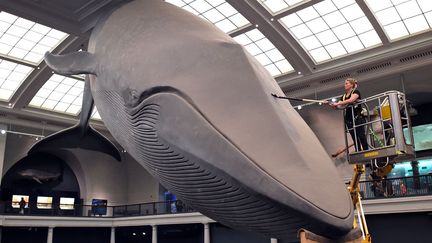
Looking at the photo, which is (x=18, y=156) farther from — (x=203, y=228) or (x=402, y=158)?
(x=402, y=158)

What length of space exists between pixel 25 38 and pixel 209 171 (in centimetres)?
3094

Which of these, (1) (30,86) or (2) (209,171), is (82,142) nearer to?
(2) (209,171)

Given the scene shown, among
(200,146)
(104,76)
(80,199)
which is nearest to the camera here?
(200,146)

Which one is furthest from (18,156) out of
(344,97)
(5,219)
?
(344,97)

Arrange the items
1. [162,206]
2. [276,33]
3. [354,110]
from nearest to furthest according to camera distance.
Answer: [354,110] < [276,33] < [162,206]

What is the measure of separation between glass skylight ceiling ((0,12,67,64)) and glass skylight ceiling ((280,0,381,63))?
53.6ft

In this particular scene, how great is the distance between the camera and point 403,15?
1029 inches

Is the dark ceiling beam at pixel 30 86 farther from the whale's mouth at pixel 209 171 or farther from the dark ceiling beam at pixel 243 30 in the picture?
the whale's mouth at pixel 209 171

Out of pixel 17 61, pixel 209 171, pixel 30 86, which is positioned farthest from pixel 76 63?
pixel 30 86

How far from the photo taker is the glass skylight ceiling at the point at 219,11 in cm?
2826

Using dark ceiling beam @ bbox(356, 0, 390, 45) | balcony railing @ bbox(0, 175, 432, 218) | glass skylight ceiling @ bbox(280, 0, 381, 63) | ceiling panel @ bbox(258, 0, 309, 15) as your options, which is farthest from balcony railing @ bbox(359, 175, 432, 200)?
ceiling panel @ bbox(258, 0, 309, 15)

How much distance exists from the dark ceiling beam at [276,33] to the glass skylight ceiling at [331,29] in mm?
507

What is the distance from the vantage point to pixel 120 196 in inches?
1779

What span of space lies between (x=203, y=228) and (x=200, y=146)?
31.5 m
